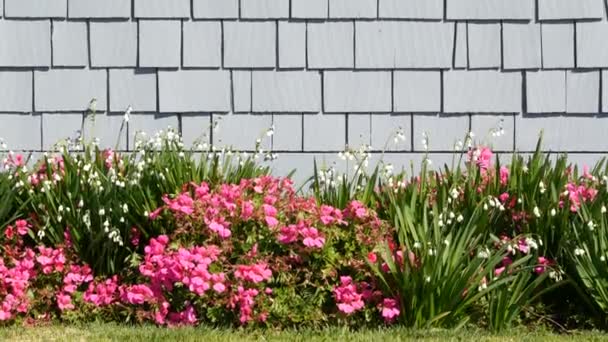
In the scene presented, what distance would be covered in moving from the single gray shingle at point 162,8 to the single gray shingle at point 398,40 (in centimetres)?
104

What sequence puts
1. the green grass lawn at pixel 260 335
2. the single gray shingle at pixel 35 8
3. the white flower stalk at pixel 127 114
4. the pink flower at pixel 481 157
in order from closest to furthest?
the green grass lawn at pixel 260 335
the pink flower at pixel 481 157
the white flower stalk at pixel 127 114
the single gray shingle at pixel 35 8

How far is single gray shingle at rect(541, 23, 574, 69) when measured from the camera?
586 centimetres

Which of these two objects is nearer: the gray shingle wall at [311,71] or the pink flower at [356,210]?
the pink flower at [356,210]

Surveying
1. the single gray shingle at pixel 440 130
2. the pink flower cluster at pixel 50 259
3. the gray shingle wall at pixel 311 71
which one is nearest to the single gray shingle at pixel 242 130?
the gray shingle wall at pixel 311 71

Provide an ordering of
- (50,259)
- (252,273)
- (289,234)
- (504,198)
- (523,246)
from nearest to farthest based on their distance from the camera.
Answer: (252,273) < (289,234) < (523,246) < (50,259) < (504,198)

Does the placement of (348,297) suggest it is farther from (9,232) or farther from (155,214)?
(9,232)

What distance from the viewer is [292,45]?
230 inches

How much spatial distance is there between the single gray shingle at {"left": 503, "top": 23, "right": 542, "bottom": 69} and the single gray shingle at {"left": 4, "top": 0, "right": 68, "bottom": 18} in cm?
266

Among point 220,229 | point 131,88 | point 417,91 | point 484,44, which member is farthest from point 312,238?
point 484,44

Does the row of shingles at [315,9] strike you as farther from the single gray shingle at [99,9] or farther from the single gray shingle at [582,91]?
the single gray shingle at [582,91]

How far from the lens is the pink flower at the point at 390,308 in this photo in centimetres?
471

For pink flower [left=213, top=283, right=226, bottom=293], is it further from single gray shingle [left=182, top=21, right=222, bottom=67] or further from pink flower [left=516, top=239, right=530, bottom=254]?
single gray shingle [left=182, top=21, right=222, bottom=67]

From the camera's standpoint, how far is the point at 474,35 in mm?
5855

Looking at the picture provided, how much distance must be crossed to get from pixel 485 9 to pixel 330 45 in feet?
3.12
